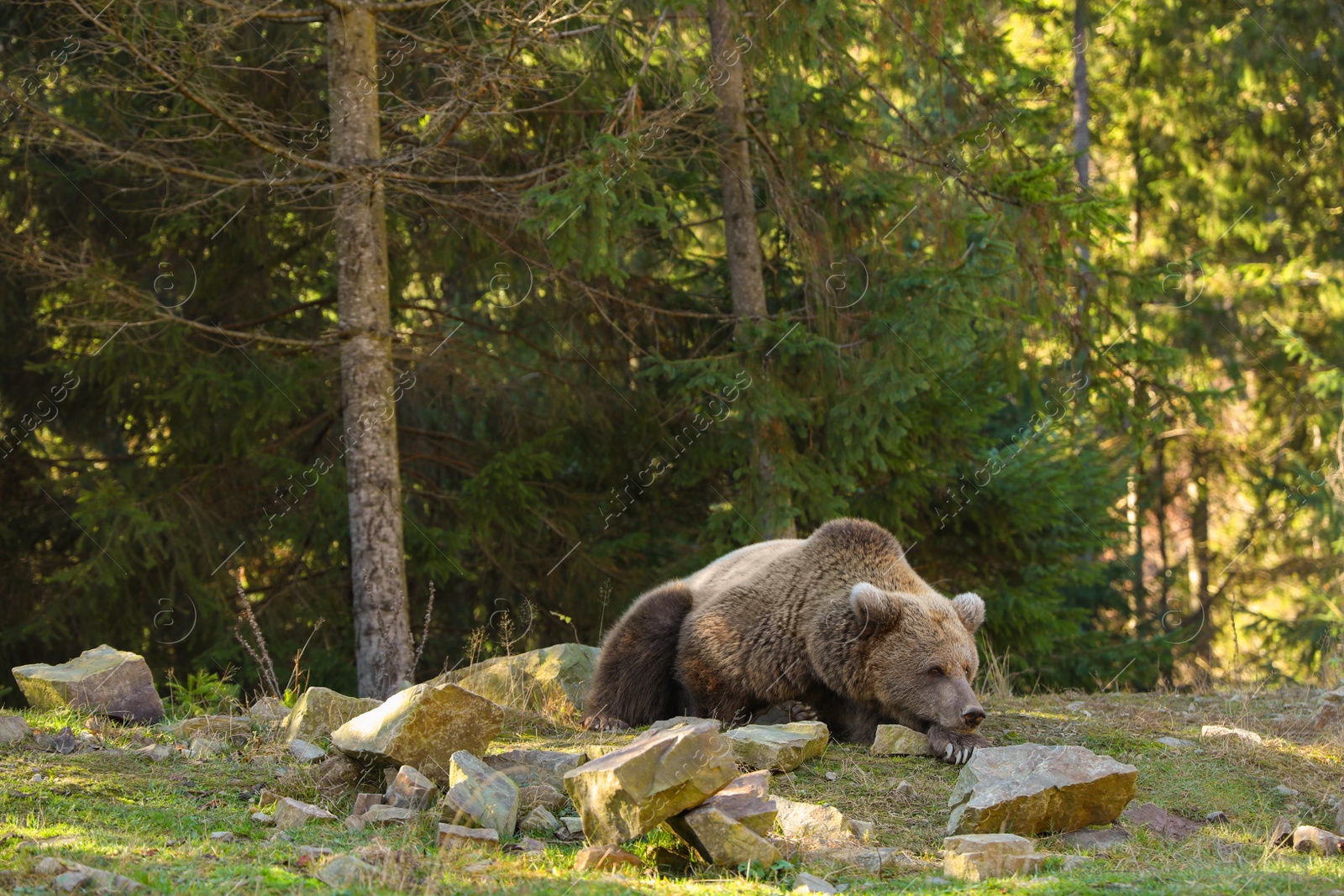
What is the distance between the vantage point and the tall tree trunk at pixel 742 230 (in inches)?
437

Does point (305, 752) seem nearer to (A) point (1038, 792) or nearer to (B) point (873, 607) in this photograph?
(B) point (873, 607)

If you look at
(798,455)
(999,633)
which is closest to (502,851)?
(798,455)

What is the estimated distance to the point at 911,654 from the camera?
20.8 feet

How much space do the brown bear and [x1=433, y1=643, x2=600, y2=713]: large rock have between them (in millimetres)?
464

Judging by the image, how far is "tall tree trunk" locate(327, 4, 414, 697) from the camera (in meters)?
9.52

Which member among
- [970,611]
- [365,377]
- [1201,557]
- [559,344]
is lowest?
[1201,557]

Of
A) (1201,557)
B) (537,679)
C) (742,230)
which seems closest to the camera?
(537,679)

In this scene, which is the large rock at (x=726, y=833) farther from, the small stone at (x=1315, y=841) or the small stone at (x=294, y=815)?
the small stone at (x=1315, y=841)

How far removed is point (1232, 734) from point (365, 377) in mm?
7012

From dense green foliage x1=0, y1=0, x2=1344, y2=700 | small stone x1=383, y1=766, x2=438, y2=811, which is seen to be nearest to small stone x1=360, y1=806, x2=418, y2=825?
small stone x1=383, y1=766, x2=438, y2=811

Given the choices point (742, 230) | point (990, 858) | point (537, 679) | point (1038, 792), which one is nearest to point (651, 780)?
point (990, 858)

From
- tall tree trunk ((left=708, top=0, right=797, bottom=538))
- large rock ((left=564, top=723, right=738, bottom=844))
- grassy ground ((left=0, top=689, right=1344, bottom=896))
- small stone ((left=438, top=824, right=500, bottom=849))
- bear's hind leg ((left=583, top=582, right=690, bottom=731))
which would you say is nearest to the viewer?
grassy ground ((left=0, top=689, right=1344, bottom=896))

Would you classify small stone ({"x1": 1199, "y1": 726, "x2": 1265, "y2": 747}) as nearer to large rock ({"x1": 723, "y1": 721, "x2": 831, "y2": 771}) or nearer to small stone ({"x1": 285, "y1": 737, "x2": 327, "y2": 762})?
large rock ({"x1": 723, "y1": 721, "x2": 831, "y2": 771})

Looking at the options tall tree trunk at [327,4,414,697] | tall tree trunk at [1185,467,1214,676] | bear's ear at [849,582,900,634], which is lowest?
tall tree trunk at [1185,467,1214,676]
